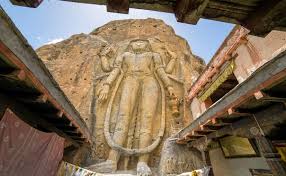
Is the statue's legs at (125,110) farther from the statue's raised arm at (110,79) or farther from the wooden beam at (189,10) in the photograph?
the wooden beam at (189,10)

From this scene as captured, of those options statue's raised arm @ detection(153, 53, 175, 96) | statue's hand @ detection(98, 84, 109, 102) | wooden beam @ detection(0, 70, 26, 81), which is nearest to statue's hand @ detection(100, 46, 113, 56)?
statue's raised arm @ detection(153, 53, 175, 96)

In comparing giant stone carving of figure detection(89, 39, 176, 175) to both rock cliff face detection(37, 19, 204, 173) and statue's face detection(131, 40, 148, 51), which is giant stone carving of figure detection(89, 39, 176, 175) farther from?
rock cliff face detection(37, 19, 204, 173)

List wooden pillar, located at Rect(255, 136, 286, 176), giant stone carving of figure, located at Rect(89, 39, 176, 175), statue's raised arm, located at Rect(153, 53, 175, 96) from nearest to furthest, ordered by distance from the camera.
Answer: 1. wooden pillar, located at Rect(255, 136, 286, 176)
2. giant stone carving of figure, located at Rect(89, 39, 176, 175)
3. statue's raised arm, located at Rect(153, 53, 175, 96)

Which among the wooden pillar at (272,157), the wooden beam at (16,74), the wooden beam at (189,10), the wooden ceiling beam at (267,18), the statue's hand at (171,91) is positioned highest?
the statue's hand at (171,91)

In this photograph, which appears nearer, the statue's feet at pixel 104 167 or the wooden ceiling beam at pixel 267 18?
Answer: the wooden ceiling beam at pixel 267 18

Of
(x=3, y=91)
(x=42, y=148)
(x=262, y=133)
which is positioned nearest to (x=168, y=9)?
(x=262, y=133)

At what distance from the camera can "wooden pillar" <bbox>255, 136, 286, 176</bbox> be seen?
147 inches

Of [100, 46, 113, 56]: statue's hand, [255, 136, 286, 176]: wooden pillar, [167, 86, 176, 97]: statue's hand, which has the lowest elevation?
[255, 136, 286, 176]: wooden pillar

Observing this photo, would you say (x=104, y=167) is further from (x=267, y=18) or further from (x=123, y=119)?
(x=267, y=18)

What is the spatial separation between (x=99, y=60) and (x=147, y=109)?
5.60 metres

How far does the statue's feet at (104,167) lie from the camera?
7.84 m

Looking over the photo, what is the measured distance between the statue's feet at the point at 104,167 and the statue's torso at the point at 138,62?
18.6 ft

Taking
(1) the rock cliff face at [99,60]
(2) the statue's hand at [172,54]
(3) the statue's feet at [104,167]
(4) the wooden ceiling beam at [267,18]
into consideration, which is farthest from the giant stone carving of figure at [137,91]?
(4) the wooden ceiling beam at [267,18]

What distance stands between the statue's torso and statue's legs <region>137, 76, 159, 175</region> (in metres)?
0.67
